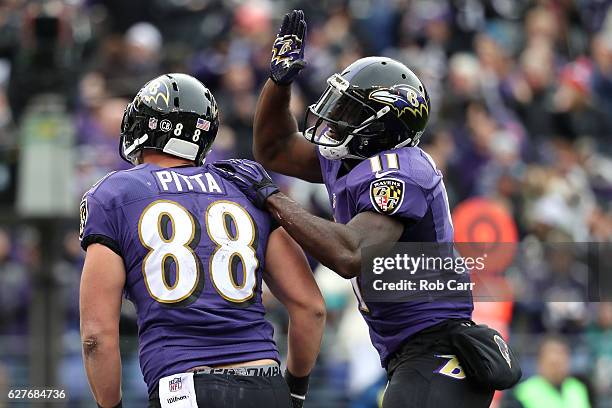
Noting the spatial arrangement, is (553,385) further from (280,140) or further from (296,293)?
(296,293)

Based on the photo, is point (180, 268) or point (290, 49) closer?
point (180, 268)

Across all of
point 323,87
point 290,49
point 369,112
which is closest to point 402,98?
point 369,112

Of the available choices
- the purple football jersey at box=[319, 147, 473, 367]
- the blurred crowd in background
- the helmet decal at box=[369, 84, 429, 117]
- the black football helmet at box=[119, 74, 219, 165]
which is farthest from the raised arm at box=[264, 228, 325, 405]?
the blurred crowd in background

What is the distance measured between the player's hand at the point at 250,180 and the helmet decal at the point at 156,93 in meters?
0.35

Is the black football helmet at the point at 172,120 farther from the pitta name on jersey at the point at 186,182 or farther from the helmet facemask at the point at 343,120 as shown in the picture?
the helmet facemask at the point at 343,120

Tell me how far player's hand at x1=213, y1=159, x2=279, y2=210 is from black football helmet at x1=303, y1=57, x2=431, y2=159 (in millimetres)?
525

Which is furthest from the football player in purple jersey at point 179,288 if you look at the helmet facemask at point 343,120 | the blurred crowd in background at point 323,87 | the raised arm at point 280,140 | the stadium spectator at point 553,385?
the stadium spectator at point 553,385

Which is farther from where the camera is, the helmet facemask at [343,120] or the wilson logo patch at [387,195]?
the helmet facemask at [343,120]

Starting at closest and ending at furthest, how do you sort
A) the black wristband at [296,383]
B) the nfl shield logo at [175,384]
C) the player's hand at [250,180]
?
the nfl shield logo at [175,384] → the player's hand at [250,180] → the black wristband at [296,383]

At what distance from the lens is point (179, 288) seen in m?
4.51

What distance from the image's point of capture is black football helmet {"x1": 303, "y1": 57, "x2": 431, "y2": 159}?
5297 millimetres

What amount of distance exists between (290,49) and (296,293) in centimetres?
121

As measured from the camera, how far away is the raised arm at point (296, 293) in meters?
4.85

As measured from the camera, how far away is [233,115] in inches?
450
